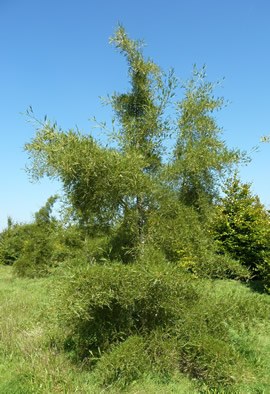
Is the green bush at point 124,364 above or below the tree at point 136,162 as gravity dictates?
below

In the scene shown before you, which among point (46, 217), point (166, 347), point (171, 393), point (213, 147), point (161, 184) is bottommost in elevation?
point (171, 393)

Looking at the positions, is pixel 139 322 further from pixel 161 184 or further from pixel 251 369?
pixel 161 184

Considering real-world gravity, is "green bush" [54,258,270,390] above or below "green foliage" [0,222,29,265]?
below

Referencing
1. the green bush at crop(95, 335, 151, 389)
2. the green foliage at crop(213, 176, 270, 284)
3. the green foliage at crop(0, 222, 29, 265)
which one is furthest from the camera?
the green foliage at crop(0, 222, 29, 265)

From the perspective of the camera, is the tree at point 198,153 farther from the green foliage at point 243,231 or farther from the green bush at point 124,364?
the green foliage at point 243,231

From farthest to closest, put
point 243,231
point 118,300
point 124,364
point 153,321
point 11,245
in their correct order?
point 11,245
point 243,231
point 153,321
point 118,300
point 124,364

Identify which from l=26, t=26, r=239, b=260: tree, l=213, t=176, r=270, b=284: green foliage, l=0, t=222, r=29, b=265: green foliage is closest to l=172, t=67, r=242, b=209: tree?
l=26, t=26, r=239, b=260: tree

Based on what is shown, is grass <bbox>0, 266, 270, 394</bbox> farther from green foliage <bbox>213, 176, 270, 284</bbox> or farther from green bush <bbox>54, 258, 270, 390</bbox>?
green foliage <bbox>213, 176, 270, 284</bbox>

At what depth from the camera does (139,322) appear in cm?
424

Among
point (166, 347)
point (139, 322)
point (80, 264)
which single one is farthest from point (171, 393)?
point (80, 264)

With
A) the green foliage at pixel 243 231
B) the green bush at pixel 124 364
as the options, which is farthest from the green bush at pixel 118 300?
the green foliage at pixel 243 231

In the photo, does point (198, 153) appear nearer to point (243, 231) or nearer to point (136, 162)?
point (136, 162)

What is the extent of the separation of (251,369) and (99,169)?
2.46m

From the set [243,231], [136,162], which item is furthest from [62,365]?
[243,231]
